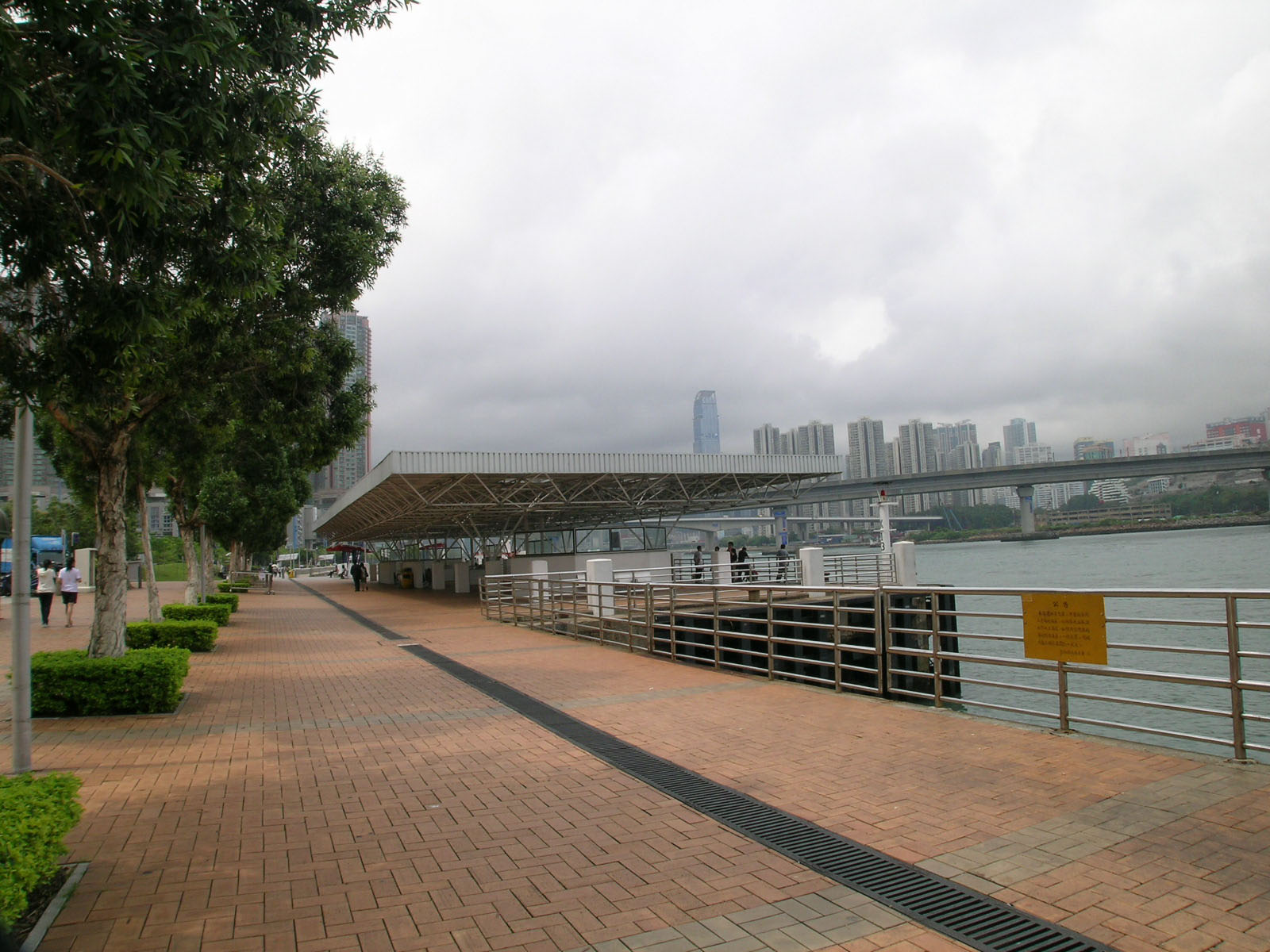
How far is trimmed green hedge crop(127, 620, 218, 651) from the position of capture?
43.1 feet

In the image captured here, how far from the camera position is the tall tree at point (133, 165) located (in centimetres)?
460

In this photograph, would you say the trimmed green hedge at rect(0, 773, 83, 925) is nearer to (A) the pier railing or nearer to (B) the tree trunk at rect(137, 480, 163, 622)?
(A) the pier railing

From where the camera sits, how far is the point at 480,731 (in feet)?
25.9

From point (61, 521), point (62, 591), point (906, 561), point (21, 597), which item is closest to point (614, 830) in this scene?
point (21, 597)

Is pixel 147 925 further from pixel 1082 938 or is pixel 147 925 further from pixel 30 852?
pixel 1082 938

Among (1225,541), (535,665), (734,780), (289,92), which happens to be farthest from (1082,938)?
(1225,541)

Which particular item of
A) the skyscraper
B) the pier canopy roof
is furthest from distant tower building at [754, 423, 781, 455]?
the pier canopy roof

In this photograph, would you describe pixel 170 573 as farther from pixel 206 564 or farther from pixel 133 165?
pixel 133 165

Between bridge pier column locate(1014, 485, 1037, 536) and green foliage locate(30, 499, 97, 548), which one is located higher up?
green foliage locate(30, 499, 97, 548)

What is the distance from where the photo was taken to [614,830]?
197 inches

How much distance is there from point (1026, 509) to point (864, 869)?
59.3 metres

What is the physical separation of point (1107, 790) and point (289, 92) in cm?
714

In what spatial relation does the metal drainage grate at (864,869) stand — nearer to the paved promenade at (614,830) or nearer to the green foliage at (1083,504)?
the paved promenade at (614,830)

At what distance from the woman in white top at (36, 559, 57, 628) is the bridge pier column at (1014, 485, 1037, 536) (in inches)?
2020
